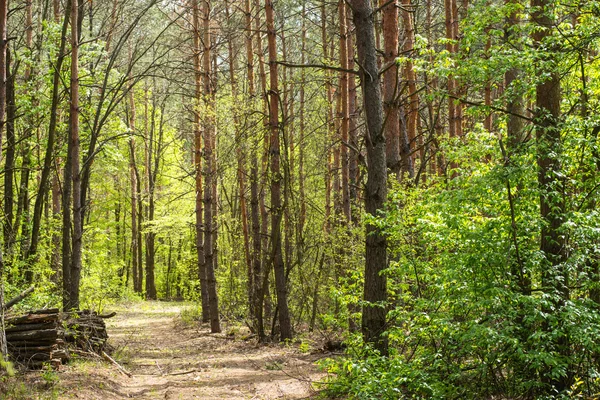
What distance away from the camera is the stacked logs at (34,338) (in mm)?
8062

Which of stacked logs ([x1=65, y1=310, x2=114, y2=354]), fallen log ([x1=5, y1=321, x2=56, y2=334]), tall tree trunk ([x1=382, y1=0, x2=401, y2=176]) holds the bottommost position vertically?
stacked logs ([x1=65, y1=310, x2=114, y2=354])

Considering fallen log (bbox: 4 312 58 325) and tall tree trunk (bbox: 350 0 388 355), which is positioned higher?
tall tree trunk (bbox: 350 0 388 355)

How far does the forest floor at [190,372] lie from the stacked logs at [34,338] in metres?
0.33

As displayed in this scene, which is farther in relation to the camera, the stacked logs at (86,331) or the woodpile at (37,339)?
the stacked logs at (86,331)

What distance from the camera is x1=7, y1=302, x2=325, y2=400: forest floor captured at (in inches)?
307

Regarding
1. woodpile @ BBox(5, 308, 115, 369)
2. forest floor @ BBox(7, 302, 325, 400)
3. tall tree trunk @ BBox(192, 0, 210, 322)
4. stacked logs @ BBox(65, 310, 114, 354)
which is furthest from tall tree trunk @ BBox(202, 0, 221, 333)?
woodpile @ BBox(5, 308, 115, 369)

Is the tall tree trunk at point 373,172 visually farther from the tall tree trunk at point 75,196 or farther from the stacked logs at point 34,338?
the tall tree trunk at point 75,196

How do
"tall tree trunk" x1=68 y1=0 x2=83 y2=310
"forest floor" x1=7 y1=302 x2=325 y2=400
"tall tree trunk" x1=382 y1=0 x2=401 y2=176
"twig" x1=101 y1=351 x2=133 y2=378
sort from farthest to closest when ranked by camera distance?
"tall tree trunk" x1=68 y1=0 x2=83 y2=310, "twig" x1=101 y1=351 x2=133 y2=378, "tall tree trunk" x1=382 y1=0 x2=401 y2=176, "forest floor" x1=7 y1=302 x2=325 y2=400

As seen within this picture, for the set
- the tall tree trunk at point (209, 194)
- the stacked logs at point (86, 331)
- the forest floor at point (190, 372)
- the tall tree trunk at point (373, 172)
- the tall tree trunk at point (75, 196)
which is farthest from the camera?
the tall tree trunk at point (209, 194)

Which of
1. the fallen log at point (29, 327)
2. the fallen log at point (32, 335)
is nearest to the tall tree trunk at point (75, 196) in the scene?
the fallen log at point (29, 327)

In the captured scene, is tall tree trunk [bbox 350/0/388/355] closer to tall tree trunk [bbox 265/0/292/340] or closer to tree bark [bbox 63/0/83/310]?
tall tree trunk [bbox 265/0/292/340]

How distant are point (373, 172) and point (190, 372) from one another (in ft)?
19.1

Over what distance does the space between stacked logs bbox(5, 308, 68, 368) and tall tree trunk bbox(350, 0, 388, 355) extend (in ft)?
15.7

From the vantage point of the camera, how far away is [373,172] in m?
6.57
